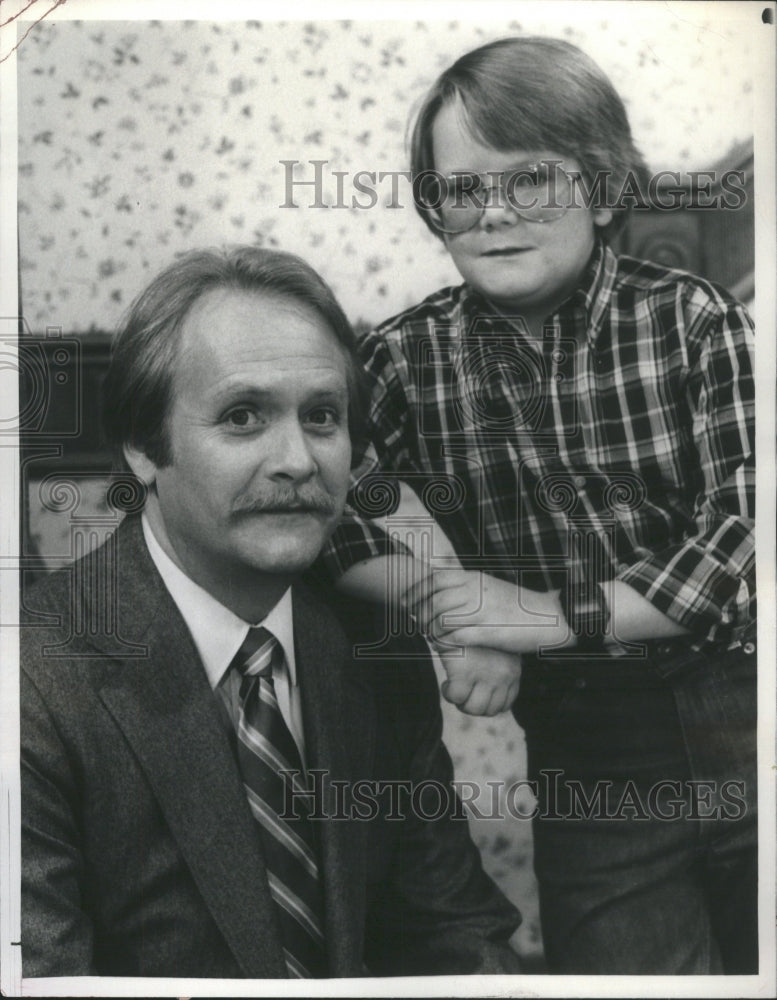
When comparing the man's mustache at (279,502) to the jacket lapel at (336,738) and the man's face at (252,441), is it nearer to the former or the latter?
the man's face at (252,441)

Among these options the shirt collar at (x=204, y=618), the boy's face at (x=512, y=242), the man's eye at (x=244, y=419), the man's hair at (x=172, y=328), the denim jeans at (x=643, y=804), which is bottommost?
the denim jeans at (x=643, y=804)

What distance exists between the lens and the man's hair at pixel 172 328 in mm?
2393

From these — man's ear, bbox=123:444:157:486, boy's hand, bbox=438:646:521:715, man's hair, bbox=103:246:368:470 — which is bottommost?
boy's hand, bbox=438:646:521:715

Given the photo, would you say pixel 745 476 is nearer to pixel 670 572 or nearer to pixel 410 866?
pixel 670 572

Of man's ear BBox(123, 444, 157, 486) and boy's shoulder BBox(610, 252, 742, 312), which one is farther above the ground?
boy's shoulder BBox(610, 252, 742, 312)

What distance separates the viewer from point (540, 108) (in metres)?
2.42

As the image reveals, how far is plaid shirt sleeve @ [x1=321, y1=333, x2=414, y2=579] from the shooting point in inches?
95.7

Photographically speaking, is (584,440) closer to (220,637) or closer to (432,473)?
(432,473)

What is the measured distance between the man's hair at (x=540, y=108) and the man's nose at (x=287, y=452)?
1.86 ft

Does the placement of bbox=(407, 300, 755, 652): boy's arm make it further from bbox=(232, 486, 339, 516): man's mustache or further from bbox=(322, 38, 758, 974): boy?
bbox=(232, 486, 339, 516): man's mustache

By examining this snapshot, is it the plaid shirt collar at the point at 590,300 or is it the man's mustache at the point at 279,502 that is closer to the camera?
the man's mustache at the point at 279,502

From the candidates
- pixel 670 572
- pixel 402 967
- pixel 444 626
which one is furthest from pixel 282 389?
pixel 402 967

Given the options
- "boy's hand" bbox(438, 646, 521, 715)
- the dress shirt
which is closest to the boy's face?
"boy's hand" bbox(438, 646, 521, 715)

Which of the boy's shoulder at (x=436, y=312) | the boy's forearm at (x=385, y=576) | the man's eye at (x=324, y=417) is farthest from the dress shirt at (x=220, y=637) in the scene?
the boy's shoulder at (x=436, y=312)
